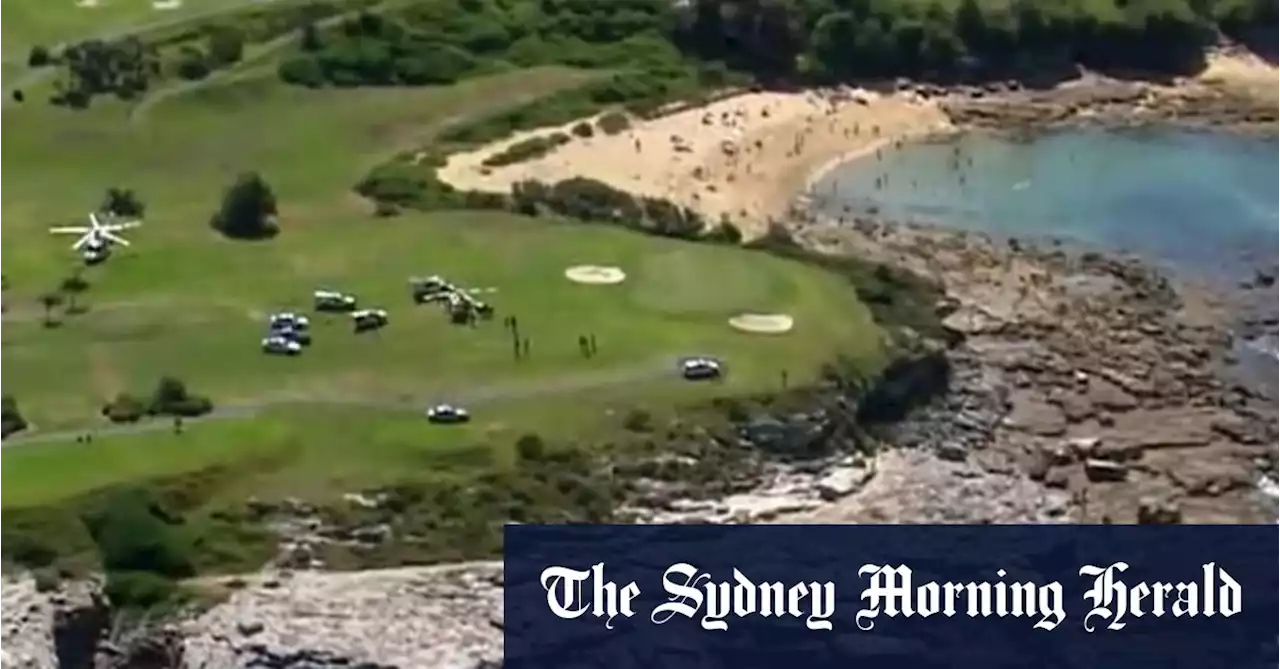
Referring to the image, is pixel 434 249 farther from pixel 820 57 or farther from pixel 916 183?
pixel 820 57

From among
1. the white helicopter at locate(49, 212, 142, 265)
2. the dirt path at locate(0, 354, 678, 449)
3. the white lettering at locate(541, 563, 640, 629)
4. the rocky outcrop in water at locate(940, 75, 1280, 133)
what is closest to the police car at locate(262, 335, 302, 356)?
the dirt path at locate(0, 354, 678, 449)

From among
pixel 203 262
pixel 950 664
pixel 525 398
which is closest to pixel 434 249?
pixel 203 262

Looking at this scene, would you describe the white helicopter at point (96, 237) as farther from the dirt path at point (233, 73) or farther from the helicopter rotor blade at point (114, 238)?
the dirt path at point (233, 73)

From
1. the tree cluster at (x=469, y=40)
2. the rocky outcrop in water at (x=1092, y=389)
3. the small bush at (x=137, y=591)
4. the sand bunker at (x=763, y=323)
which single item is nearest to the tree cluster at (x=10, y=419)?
the small bush at (x=137, y=591)

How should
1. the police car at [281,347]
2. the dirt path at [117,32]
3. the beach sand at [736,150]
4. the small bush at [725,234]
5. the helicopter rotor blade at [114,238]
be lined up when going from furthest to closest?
the dirt path at [117,32] → the beach sand at [736,150] → the small bush at [725,234] → the helicopter rotor blade at [114,238] → the police car at [281,347]

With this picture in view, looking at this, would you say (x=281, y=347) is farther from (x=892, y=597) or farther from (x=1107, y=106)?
(x=1107, y=106)

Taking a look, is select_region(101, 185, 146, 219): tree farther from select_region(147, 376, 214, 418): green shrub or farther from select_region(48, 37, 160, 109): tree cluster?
select_region(147, 376, 214, 418): green shrub
